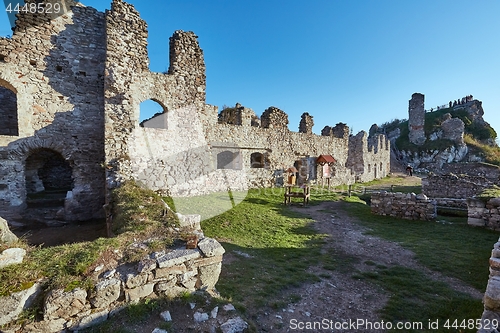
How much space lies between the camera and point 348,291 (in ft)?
14.9

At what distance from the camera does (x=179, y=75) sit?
11.5 m

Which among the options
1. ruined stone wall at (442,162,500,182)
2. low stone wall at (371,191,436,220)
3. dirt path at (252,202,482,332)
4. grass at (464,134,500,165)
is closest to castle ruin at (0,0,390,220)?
dirt path at (252,202,482,332)

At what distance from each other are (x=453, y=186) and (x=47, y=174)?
22.9 meters

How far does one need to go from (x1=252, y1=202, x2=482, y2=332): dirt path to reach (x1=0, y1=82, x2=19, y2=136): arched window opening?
14228 millimetres

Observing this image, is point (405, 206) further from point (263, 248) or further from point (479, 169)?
point (479, 169)

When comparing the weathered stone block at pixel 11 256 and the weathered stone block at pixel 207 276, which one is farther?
the weathered stone block at pixel 207 276

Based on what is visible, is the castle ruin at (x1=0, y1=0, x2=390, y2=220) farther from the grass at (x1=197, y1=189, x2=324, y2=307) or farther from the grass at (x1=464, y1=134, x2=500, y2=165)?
the grass at (x1=464, y1=134, x2=500, y2=165)

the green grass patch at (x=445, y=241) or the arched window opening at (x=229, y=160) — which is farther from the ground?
the arched window opening at (x=229, y=160)

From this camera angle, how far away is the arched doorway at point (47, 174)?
10.0m

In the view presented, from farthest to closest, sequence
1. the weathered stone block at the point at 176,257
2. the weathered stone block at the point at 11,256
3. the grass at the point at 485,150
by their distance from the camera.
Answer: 1. the grass at the point at 485,150
2. the weathered stone block at the point at 176,257
3. the weathered stone block at the point at 11,256

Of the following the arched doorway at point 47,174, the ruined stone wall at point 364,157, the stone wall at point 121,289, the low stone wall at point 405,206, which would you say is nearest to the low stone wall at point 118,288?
the stone wall at point 121,289

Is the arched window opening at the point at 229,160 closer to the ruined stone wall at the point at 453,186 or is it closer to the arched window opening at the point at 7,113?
the arched window opening at the point at 7,113

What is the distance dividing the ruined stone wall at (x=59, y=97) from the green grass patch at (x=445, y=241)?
11969 mm

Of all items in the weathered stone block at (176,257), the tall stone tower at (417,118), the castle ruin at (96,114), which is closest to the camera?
the weathered stone block at (176,257)
